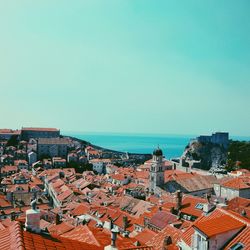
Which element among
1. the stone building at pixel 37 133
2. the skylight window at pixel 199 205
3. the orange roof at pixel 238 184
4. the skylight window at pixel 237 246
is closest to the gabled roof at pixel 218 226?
the skylight window at pixel 237 246

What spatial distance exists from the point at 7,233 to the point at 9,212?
1702 inches

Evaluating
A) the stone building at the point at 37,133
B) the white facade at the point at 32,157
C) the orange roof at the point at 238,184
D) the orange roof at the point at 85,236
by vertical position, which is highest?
the stone building at the point at 37,133

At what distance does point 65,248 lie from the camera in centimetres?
909

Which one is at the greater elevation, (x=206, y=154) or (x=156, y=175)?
(x=156, y=175)

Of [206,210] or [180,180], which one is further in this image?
[180,180]

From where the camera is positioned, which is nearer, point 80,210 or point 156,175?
point 80,210

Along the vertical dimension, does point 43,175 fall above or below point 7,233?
below

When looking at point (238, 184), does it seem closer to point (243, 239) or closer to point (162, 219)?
point (162, 219)

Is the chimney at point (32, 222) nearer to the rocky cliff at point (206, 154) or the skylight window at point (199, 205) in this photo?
the skylight window at point (199, 205)

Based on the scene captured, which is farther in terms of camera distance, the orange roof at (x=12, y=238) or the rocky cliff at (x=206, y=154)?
the rocky cliff at (x=206, y=154)

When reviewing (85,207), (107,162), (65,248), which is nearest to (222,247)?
(65,248)

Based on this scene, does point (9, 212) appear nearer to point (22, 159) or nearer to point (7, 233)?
point (7, 233)

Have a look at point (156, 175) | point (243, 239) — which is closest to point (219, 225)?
point (243, 239)

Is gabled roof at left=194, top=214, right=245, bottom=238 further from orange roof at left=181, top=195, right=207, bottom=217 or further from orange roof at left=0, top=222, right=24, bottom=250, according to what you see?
orange roof at left=181, top=195, right=207, bottom=217
